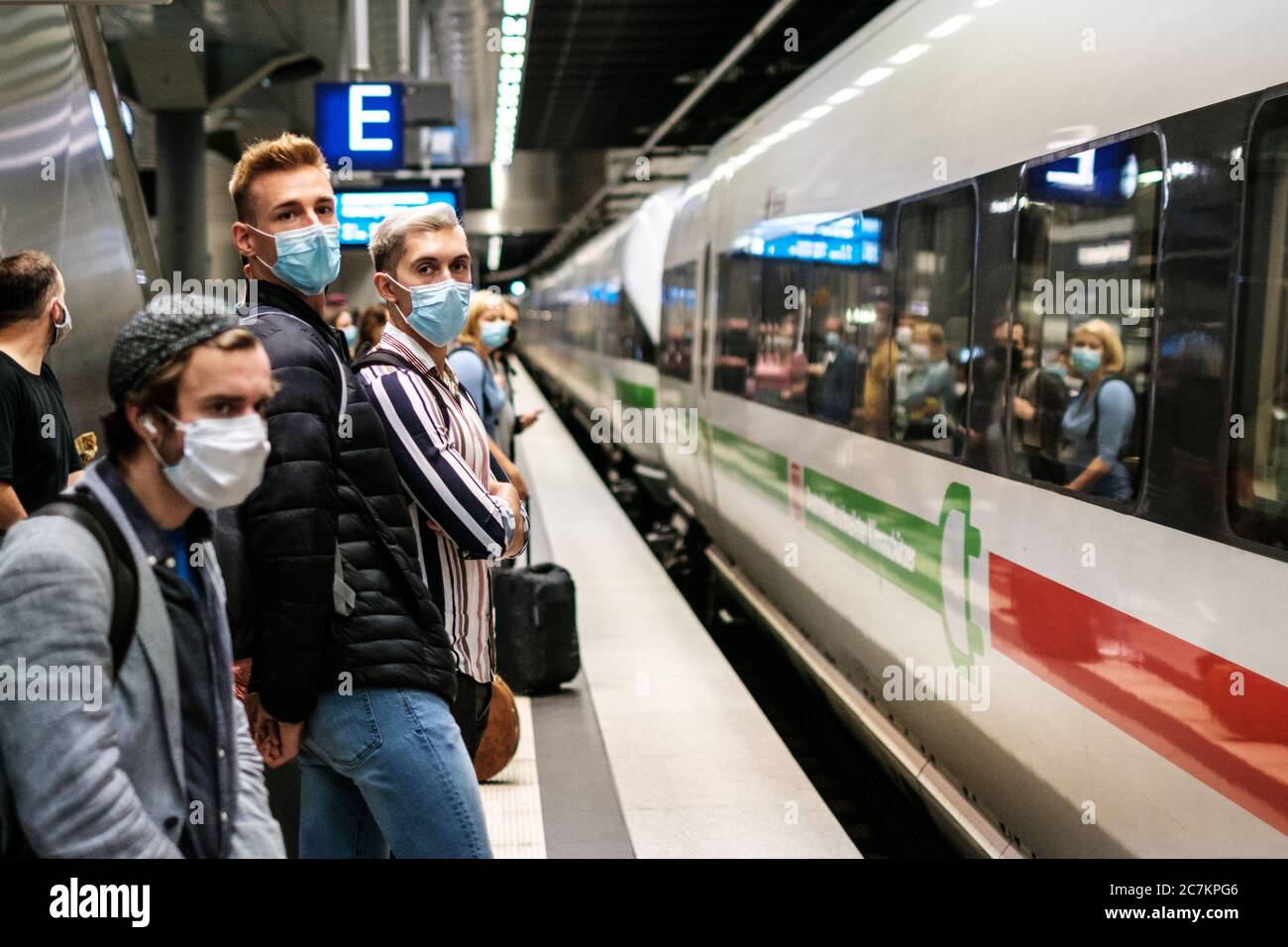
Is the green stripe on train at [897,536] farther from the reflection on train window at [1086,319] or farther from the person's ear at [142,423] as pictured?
the person's ear at [142,423]

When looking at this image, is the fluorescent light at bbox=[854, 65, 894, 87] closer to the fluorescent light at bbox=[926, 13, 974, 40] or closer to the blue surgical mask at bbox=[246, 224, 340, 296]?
Answer: the fluorescent light at bbox=[926, 13, 974, 40]

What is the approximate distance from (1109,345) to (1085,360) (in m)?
0.14

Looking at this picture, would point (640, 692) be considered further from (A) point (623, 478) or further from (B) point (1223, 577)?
(A) point (623, 478)


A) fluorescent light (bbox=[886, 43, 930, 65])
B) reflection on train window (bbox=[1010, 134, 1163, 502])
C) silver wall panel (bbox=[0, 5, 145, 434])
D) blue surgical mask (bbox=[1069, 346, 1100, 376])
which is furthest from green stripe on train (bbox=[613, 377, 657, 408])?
blue surgical mask (bbox=[1069, 346, 1100, 376])

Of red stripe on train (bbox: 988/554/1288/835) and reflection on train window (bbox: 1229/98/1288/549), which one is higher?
reflection on train window (bbox: 1229/98/1288/549)

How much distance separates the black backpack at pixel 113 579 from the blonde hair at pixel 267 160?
116cm

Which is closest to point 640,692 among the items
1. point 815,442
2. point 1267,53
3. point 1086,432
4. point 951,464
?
point 815,442

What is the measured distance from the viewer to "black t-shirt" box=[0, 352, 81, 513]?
3955 mm

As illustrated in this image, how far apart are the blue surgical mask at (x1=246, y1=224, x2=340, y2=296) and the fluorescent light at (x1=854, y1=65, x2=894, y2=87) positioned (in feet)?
11.8

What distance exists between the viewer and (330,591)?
8.70 feet

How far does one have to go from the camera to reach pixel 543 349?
42344mm

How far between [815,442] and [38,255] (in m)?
3.90

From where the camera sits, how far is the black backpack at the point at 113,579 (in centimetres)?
192

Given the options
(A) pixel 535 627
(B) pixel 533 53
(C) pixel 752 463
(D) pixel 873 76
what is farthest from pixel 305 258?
(B) pixel 533 53
